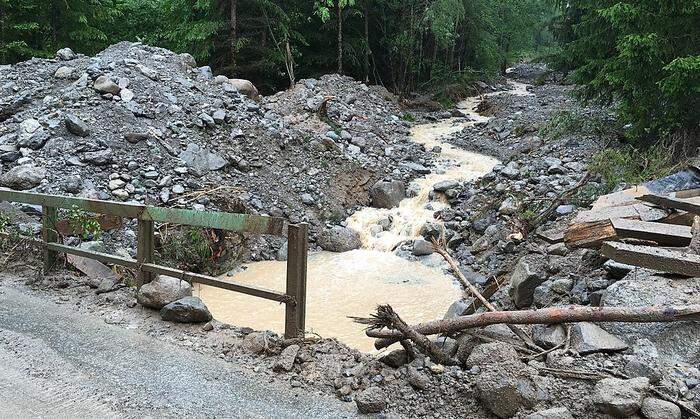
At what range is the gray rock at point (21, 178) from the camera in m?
7.78

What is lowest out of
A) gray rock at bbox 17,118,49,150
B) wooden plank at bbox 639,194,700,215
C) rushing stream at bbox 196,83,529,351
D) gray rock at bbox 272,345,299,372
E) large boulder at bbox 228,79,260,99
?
rushing stream at bbox 196,83,529,351

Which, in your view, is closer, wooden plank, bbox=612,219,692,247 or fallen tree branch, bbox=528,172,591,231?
wooden plank, bbox=612,219,692,247

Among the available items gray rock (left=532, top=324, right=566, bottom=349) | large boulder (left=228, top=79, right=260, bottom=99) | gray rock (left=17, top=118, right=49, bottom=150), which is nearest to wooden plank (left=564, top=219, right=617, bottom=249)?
gray rock (left=532, top=324, right=566, bottom=349)

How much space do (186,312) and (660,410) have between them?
333 centimetres

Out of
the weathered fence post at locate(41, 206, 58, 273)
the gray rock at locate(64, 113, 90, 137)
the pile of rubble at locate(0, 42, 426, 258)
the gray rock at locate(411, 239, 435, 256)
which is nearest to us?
the weathered fence post at locate(41, 206, 58, 273)

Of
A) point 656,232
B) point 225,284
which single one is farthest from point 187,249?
point 656,232

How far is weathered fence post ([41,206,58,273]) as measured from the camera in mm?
5148

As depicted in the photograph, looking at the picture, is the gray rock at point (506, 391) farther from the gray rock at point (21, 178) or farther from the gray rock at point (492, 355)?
the gray rock at point (21, 178)

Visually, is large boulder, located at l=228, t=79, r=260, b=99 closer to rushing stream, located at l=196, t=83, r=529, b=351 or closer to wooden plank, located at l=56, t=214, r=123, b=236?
rushing stream, located at l=196, t=83, r=529, b=351

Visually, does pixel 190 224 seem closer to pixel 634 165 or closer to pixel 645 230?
pixel 645 230

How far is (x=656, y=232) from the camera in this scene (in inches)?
167

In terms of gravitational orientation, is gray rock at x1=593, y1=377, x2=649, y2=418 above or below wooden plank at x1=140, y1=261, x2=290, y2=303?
below

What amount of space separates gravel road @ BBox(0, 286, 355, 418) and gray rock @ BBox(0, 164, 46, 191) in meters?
4.74

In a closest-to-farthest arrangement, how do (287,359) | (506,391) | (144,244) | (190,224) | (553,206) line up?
(506,391)
(287,359)
(190,224)
(144,244)
(553,206)
